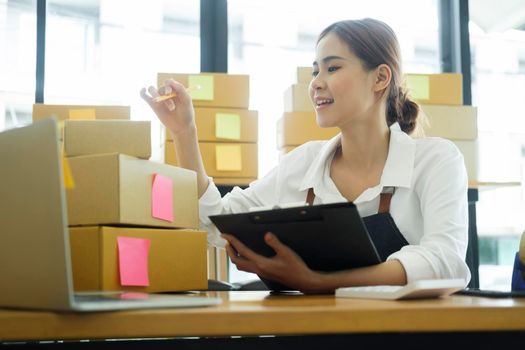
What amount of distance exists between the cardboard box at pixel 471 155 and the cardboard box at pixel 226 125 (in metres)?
0.80

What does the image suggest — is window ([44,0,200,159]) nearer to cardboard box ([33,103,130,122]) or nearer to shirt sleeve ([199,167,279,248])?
cardboard box ([33,103,130,122])

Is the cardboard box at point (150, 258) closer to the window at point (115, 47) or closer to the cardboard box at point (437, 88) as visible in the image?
the window at point (115, 47)

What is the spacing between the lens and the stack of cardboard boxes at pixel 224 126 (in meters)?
2.56

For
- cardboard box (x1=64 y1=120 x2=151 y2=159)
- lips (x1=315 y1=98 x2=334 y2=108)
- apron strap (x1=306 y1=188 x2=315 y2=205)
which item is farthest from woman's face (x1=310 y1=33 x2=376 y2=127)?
cardboard box (x1=64 y1=120 x2=151 y2=159)

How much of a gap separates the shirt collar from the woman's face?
0.08m

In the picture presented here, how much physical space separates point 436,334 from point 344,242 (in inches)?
10.9

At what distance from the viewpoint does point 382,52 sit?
1794 millimetres

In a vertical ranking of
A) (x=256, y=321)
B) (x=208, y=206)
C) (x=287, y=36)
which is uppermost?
(x=287, y=36)

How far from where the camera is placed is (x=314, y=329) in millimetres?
664

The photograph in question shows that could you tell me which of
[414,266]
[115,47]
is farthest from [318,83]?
[115,47]

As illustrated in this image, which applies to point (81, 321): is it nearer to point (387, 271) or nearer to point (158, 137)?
point (387, 271)

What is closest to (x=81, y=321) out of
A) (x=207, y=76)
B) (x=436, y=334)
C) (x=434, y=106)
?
(x=436, y=334)

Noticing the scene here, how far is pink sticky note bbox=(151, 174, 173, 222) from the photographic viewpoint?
1133mm

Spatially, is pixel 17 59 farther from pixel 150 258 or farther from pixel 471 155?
pixel 150 258
